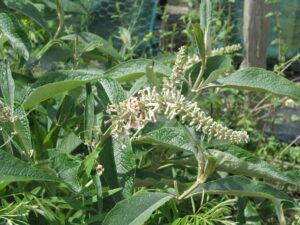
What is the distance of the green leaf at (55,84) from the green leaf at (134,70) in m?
0.09

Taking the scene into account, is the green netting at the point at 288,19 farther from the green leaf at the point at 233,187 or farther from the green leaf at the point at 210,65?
the green leaf at the point at 233,187

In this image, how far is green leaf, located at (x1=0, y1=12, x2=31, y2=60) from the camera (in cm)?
169

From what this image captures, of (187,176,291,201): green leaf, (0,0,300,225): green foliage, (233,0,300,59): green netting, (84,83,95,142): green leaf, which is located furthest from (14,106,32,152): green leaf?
(233,0,300,59): green netting

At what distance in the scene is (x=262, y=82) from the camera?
1.47m

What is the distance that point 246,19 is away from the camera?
2850 millimetres

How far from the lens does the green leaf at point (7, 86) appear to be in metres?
1.31

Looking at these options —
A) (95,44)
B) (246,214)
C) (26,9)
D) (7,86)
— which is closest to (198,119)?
(7,86)

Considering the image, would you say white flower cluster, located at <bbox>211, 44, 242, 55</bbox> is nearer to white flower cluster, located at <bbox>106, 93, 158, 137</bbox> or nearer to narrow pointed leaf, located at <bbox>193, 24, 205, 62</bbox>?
narrow pointed leaf, located at <bbox>193, 24, 205, 62</bbox>

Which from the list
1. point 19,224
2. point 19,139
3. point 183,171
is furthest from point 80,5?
point 19,224

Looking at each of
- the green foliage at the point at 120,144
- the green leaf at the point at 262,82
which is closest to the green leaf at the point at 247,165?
the green foliage at the point at 120,144

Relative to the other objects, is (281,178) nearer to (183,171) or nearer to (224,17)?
(183,171)

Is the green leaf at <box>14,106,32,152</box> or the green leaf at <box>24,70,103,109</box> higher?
the green leaf at <box>24,70,103,109</box>

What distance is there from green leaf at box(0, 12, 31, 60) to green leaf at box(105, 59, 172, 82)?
0.87 ft

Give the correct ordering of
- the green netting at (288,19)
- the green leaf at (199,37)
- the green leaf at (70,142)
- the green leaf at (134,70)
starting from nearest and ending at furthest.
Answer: the green leaf at (199,37) < the green leaf at (134,70) < the green leaf at (70,142) < the green netting at (288,19)
